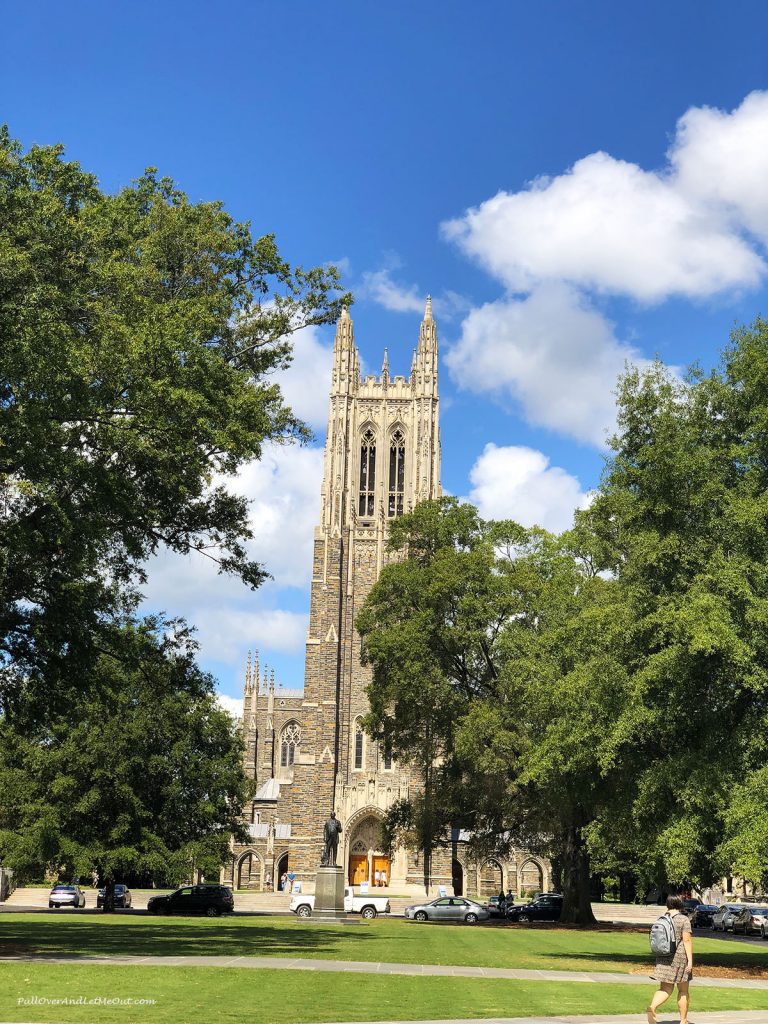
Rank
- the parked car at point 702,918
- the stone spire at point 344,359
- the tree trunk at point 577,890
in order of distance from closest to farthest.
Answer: the tree trunk at point 577,890
the parked car at point 702,918
the stone spire at point 344,359

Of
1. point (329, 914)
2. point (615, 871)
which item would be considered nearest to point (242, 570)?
point (329, 914)

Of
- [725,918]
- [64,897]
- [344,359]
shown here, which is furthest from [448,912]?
[344,359]

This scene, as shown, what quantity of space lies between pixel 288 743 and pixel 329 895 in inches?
2339

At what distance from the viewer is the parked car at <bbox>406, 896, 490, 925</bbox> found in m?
41.3

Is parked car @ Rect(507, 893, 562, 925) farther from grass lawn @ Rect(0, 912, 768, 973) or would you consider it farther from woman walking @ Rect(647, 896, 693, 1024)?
woman walking @ Rect(647, 896, 693, 1024)

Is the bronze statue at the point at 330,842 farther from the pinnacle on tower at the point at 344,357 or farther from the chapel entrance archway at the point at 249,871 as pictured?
the chapel entrance archway at the point at 249,871

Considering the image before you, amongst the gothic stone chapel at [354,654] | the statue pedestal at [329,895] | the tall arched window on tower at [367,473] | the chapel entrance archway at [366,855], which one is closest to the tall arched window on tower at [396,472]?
the gothic stone chapel at [354,654]

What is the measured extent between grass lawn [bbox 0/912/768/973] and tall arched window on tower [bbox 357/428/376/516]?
40611 millimetres

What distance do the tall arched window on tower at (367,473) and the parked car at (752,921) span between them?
117 ft

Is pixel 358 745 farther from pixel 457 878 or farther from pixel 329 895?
pixel 329 895

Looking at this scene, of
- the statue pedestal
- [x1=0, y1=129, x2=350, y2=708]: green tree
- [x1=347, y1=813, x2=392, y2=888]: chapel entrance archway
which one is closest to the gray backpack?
[x1=0, y1=129, x2=350, y2=708]: green tree

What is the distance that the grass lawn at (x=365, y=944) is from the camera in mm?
19531

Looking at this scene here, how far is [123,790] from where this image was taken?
41062mm

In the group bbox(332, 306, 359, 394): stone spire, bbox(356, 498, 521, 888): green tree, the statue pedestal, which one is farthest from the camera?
bbox(332, 306, 359, 394): stone spire
